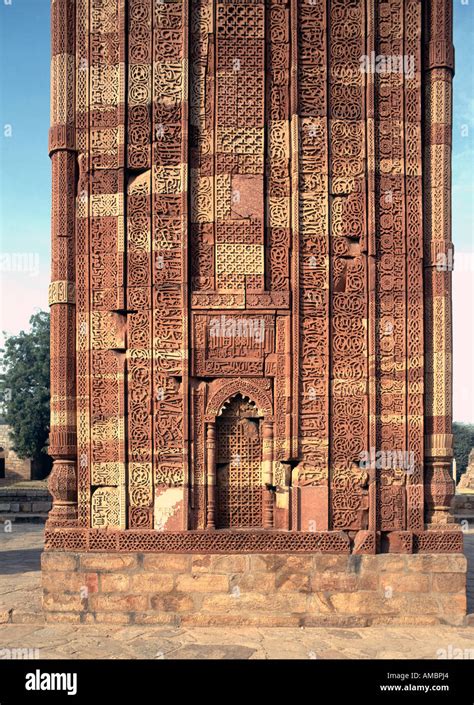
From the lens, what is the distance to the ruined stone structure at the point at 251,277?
284 inches

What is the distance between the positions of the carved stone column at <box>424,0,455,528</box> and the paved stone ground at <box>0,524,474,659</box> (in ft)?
4.17

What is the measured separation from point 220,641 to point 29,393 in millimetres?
28603

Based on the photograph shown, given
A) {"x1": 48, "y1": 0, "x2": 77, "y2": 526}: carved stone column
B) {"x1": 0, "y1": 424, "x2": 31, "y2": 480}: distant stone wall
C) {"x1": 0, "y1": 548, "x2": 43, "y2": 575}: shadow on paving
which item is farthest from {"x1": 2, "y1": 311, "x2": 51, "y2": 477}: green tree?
{"x1": 48, "y1": 0, "x2": 77, "y2": 526}: carved stone column

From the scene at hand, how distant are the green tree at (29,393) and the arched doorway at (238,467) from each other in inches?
963

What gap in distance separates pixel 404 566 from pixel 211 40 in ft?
19.2

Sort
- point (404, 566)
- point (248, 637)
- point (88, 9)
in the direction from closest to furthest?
point (248, 637), point (404, 566), point (88, 9)

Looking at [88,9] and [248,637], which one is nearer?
[248,637]

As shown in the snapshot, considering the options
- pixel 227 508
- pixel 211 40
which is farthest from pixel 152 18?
pixel 227 508

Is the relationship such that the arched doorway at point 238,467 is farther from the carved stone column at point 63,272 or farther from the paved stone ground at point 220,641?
the carved stone column at point 63,272

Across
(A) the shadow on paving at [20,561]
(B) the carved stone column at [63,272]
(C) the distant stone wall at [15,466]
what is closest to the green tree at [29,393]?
(C) the distant stone wall at [15,466]

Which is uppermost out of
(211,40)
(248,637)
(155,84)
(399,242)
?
(211,40)
